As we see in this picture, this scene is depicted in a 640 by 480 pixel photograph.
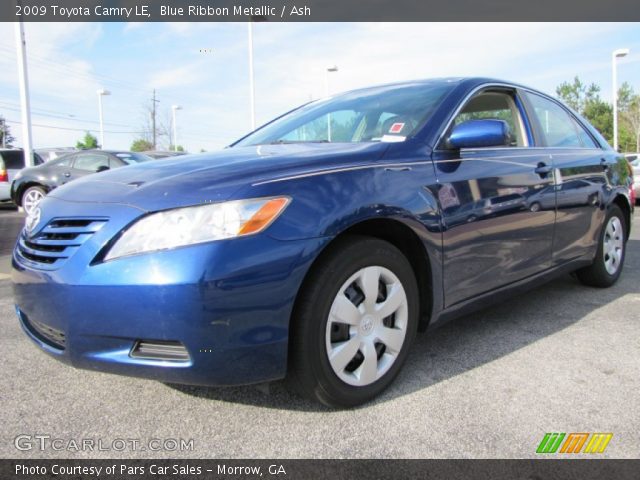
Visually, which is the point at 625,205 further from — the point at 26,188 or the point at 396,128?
the point at 26,188

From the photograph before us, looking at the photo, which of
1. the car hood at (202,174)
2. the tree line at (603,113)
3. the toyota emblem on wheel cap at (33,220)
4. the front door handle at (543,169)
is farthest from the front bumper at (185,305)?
the tree line at (603,113)

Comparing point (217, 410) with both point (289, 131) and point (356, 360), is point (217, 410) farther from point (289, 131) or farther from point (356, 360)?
point (289, 131)

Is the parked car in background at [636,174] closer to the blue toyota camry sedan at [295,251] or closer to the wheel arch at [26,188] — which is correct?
the blue toyota camry sedan at [295,251]

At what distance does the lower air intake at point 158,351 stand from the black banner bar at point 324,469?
36 cm

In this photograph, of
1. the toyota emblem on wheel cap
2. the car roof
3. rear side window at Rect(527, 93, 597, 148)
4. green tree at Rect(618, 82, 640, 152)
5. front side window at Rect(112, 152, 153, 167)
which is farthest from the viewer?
green tree at Rect(618, 82, 640, 152)

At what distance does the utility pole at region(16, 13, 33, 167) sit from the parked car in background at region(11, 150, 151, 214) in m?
1.66

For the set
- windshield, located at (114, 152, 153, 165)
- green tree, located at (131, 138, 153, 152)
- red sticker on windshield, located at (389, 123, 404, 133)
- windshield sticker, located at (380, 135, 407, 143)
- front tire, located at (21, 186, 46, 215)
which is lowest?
front tire, located at (21, 186, 46, 215)

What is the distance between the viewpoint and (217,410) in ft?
7.34

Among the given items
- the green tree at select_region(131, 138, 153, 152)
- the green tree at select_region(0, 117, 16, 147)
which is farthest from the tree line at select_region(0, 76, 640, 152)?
the green tree at select_region(0, 117, 16, 147)

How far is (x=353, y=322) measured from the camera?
2.15 m

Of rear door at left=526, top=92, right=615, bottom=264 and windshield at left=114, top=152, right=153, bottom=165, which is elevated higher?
windshield at left=114, top=152, right=153, bottom=165

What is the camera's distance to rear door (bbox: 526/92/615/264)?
3.44 m

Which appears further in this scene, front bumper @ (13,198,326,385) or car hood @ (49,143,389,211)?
car hood @ (49,143,389,211)

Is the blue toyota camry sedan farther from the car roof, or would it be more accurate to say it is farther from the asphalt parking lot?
the asphalt parking lot
